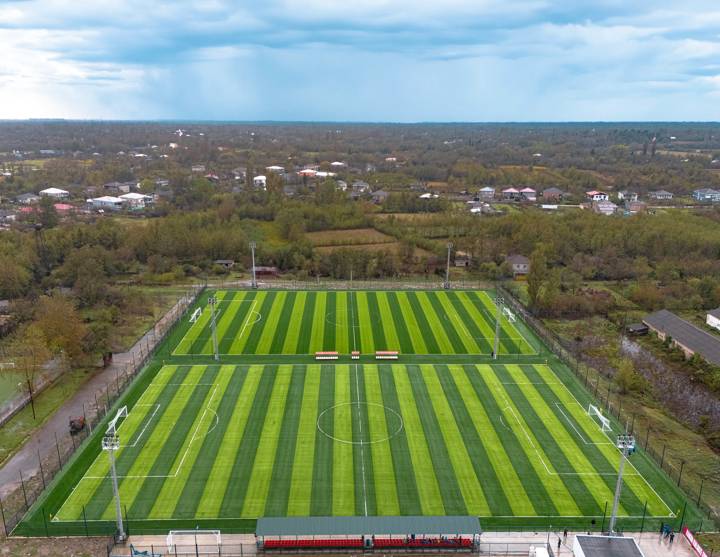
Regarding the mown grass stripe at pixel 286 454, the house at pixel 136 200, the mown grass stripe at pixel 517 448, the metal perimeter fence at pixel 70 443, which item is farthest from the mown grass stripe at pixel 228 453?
the house at pixel 136 200

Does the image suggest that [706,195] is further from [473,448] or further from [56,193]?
[56,193]

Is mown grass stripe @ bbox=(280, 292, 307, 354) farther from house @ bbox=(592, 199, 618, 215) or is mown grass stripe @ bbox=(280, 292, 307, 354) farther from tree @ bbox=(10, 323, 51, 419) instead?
house @ bbox=(592, 199, 618, 215)

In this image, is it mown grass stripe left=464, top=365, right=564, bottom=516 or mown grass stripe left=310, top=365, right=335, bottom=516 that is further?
mown grass stripe left=464, top=365, right=564, bottom=516

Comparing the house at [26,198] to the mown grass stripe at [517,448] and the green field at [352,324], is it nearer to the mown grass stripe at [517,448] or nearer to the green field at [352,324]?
the green field at [352,324]

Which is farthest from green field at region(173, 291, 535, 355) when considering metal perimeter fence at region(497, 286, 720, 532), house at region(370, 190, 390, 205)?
house at region(370, 190, 390, 205)

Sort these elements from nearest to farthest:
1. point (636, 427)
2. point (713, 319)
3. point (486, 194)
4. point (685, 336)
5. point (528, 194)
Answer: point (636, 427)
point (685, 336)
point (713, 319)
point (486, 194)
point (528, 194)

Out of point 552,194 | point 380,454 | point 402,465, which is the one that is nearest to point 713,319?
point 402,465
